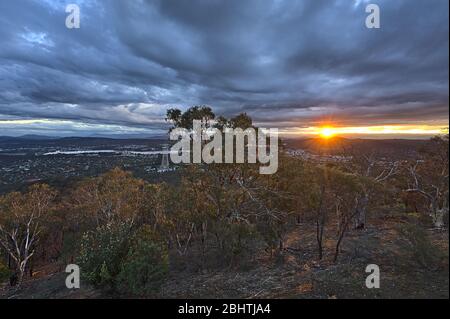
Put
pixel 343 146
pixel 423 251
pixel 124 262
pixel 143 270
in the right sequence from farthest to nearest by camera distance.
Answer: pixel 343 146, pixel 124 262, pixel 423 251, pixel 143 270

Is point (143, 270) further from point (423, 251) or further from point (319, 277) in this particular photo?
point (423, 251)

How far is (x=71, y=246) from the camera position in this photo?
20.0 meters

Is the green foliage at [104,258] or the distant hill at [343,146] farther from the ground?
the distant hill at [343,146]

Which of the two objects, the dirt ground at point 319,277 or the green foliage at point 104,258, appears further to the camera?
the green foliage at point 104,258

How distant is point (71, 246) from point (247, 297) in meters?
15.0

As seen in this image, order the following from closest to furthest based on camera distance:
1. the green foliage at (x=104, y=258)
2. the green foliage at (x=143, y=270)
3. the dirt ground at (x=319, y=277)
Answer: the dirt ground at (x=319, y=277)
the green foliage at (x=143, y=270)
the green foliage at (x=104, y=258)

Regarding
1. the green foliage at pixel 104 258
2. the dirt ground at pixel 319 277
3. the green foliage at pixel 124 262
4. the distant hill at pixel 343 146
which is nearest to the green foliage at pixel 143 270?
the green foliage at pixel 124 262

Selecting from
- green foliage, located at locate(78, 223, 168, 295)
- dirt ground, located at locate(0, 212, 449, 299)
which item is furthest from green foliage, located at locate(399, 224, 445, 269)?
green foliage, located at locate(78, 223, 168, 295)

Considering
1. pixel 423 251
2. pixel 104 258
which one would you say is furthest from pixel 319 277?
pixel 104 258

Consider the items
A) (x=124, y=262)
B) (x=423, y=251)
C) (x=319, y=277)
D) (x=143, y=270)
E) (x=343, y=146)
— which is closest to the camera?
(x=143, y=270)

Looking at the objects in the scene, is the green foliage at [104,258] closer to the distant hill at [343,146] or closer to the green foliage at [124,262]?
the green foliage at [124,262]

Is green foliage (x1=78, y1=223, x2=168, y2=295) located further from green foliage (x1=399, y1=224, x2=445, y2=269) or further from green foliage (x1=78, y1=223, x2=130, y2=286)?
green foliage (x1=399, y1=224, x2=445, y2=269)
